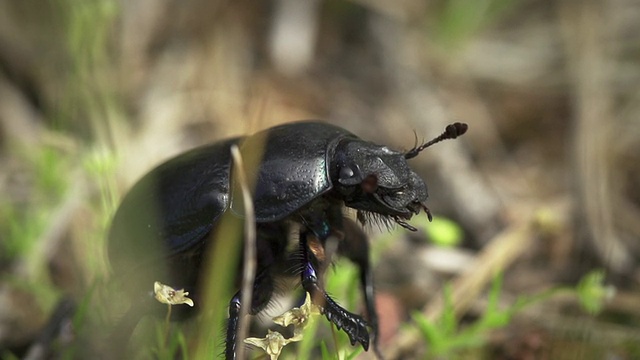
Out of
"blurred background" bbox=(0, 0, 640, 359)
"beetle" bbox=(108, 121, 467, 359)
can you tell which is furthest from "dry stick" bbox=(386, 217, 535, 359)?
"beetle" bbox=(108, 121, 467, 359)

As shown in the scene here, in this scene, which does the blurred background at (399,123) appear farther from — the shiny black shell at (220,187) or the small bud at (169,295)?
the small bud at (169,295)

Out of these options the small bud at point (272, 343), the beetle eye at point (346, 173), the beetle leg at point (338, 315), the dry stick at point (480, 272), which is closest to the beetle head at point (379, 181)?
the beetle eye at point (346, 173)

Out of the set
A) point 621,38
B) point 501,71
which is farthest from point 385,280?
point 621,38

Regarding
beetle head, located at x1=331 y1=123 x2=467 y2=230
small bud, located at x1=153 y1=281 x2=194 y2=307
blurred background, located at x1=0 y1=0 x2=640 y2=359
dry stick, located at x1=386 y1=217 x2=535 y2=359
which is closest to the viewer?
small bud, located at x1=153 y1=281 x2=194 y2=307

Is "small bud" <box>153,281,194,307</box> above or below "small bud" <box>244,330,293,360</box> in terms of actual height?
above

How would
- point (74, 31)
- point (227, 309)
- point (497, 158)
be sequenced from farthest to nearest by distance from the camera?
point (497, 158), point (74, 31), point (227, 309)

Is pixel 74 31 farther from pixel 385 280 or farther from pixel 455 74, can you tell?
pixel 455 74

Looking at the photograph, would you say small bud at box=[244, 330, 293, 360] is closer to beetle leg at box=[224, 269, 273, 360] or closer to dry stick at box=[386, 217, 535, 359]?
beetle leg at box=[224, 269, 273, 360]
